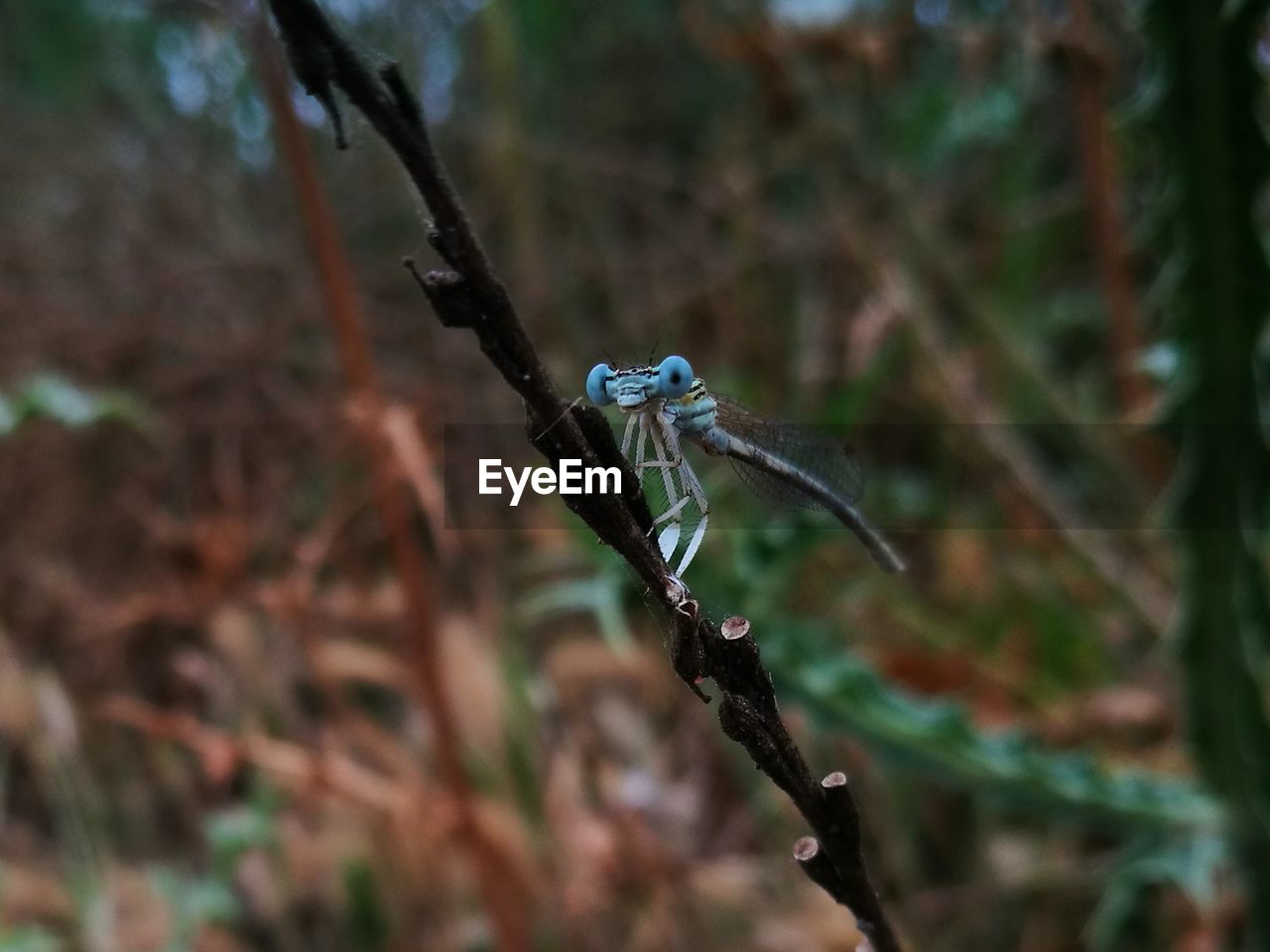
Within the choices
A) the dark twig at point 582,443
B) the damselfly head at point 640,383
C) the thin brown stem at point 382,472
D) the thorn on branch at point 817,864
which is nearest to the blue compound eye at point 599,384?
the damselfly head at point 640,383

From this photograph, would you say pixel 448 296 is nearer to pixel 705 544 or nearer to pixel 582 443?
pixel 582 443

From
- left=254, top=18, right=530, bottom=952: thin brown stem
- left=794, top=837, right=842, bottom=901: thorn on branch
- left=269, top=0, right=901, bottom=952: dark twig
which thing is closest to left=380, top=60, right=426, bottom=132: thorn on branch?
left=269, top=0, right=901, bottom=952: dark twig

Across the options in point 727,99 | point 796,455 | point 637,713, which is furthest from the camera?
point 727,99

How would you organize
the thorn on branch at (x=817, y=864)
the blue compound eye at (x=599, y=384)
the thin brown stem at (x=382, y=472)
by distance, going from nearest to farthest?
the thorn on branch at (x=817, y=864) < the blue compound eye at (x=599, y=384) < the thin brown stem at (x=382, y=472)

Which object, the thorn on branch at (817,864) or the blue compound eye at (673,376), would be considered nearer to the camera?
the thorn on branch at (817,864)

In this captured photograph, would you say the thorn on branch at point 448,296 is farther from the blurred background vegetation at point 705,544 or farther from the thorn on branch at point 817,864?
the thorn on branch at point 817,864

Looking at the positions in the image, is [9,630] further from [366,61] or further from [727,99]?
[727,99]

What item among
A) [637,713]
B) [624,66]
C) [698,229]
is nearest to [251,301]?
[698,229]
